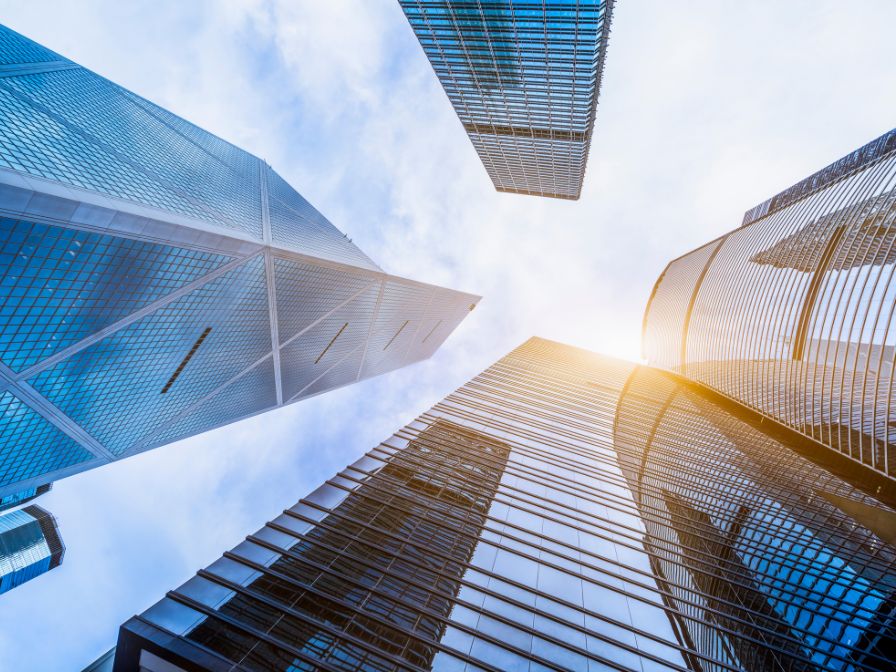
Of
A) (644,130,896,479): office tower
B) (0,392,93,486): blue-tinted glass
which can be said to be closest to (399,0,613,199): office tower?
(644,130,896,479): office tower

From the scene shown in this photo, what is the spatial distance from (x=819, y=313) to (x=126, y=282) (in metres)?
42.9

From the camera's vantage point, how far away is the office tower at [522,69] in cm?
4066

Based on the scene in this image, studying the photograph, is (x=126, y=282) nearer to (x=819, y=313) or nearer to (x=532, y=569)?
(x=532, y=569)

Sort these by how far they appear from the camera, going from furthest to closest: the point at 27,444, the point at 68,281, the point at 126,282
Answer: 1. the point at 27,444
2. the point at 126,282
3. the point at 68,281

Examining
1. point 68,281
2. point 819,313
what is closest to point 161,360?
point 68,281

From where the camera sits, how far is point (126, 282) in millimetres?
22531

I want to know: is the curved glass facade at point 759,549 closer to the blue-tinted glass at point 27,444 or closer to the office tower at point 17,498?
the blue-tinted glass at point 27,444

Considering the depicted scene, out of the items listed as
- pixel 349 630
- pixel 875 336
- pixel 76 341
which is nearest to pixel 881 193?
pixel 875 336

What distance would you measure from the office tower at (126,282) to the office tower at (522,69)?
81.0ft

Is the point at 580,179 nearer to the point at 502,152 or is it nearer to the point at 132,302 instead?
the point at 502,152

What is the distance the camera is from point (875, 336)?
25.6m

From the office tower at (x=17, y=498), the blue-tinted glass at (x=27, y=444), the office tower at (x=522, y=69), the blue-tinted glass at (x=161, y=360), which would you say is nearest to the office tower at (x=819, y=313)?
the office tower at (x=522, y=69)

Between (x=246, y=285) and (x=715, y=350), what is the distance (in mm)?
47096

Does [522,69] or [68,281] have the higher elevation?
[522,69]
